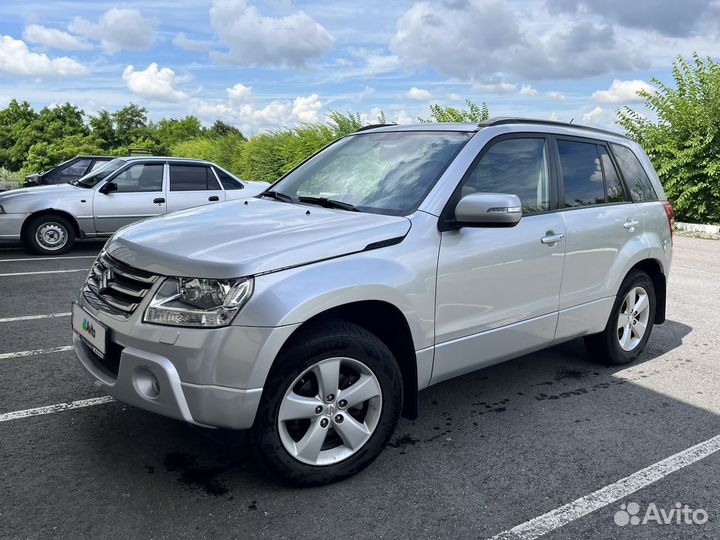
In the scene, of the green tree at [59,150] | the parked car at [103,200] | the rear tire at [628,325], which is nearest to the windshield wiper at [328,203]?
the rear tire at [628,325]

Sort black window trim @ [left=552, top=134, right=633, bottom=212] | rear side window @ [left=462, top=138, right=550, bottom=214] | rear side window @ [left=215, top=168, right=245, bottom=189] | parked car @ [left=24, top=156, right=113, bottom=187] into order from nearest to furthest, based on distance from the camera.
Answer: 1. rear side window @ [left=462, top=138, right=550, bottom=214]
2. black window trim @ [left=552, top=134, right=633, bottom=212]
3. rear side window @ [left=215, top=168, right=245, bottom=189]
4. parked car @ [left=24, top=156, right=113, bottom=187]

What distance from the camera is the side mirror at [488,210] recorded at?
3.21 meters

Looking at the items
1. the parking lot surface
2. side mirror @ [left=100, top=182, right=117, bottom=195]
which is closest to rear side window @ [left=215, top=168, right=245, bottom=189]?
side mirror @ [left=100, top=182, right=117, bottom=195]

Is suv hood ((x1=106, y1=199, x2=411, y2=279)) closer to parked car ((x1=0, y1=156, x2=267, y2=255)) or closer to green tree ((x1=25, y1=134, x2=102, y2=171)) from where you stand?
parked car ((x1=0, y1=156, x2=267, y2=255))

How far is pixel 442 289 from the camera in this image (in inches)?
129

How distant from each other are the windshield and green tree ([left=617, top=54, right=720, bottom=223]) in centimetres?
1189

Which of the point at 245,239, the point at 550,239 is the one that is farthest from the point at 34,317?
the point at 550,239

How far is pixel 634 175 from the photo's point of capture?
487cm

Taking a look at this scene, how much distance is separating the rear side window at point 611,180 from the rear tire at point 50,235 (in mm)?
8173

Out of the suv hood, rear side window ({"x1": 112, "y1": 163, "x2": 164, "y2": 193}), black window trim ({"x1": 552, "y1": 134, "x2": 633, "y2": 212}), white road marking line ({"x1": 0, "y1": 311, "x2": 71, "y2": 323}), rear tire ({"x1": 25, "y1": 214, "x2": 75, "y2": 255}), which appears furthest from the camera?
rear side window ({"x1": 112, "y1": 163, "x2": 164, "y2": 193})

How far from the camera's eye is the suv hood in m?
2.74

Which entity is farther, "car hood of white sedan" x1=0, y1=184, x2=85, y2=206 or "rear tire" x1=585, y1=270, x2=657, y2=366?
"car hood of white sedan" x1=0, y1=184, x2=85, y2=206

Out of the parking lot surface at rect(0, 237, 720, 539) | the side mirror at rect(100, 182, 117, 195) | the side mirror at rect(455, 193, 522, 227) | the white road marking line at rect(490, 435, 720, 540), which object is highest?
the side mirror at rect(455, 193, 522, 227)

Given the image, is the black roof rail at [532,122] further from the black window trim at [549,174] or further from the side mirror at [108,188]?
the side mirror at [108,188]
